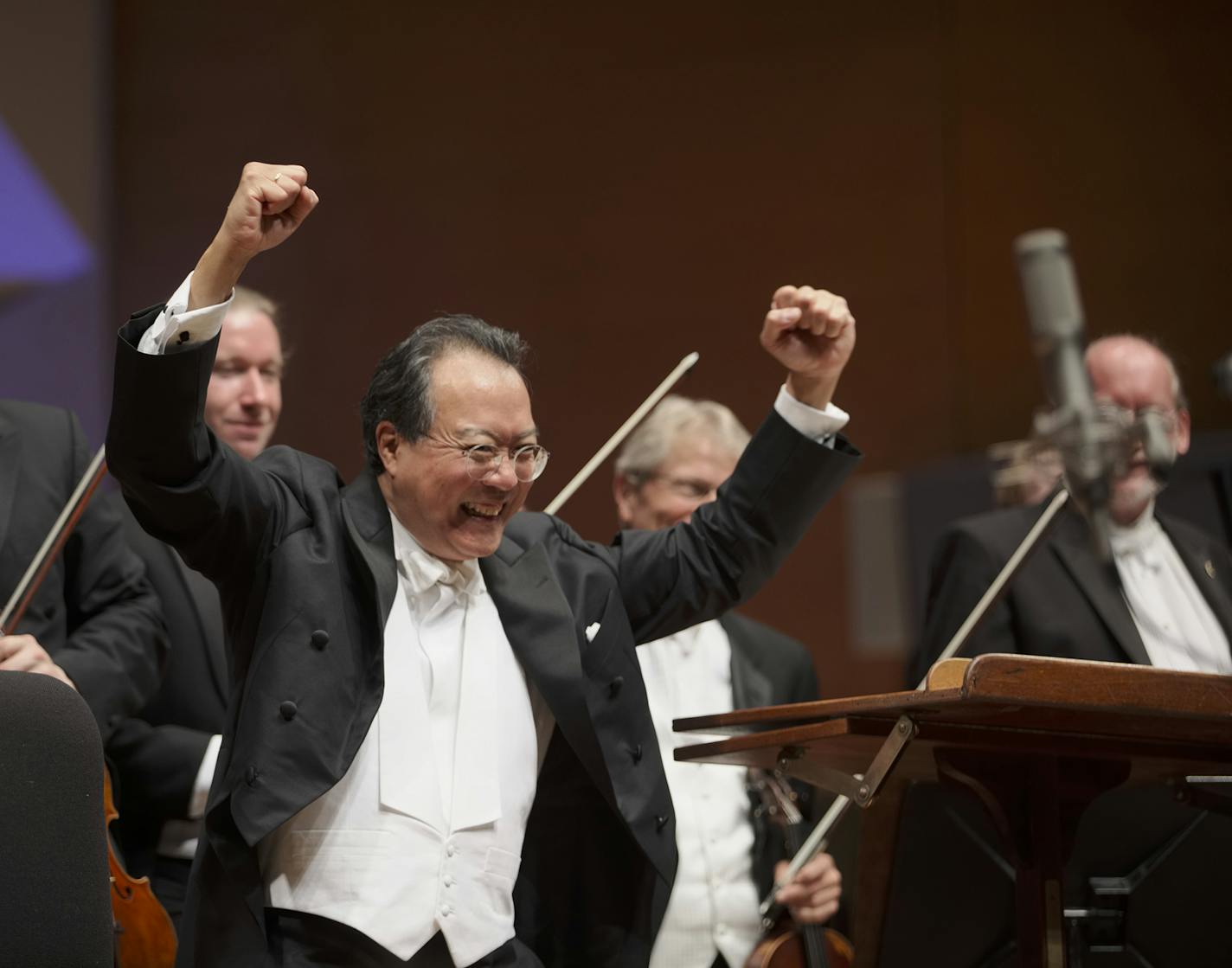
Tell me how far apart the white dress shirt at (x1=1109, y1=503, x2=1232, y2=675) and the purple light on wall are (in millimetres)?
2395

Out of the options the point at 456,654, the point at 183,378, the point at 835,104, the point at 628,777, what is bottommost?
the point at 628,777

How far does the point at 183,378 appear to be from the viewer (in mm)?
1599

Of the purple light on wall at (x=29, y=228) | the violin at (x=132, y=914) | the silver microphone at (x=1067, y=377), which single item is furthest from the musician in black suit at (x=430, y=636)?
the purple light on wall at (x=29, y=228)

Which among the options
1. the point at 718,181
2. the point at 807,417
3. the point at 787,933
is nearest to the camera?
the point at 807,417

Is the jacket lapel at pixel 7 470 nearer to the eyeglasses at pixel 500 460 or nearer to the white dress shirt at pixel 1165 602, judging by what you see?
the eyeglasses at pixel 500 460

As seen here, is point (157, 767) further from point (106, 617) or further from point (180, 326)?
point (180, 326)

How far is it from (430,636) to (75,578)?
2.52 ft

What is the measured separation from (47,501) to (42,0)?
193 cm

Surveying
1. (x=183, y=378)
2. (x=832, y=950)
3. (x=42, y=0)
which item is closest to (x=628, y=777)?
(x=183, y=378)

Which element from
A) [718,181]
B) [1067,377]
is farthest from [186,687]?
[718,181]

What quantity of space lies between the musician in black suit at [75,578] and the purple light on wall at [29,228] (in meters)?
1.32

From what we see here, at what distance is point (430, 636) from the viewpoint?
6.05 feet

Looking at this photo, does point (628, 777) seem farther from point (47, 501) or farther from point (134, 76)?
point (134, 76)

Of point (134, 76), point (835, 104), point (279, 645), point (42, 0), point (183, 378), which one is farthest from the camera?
point (835, 104)
